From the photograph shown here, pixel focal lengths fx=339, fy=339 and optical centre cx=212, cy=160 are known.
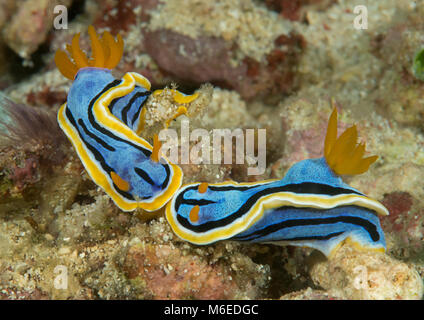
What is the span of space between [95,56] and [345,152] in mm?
2454

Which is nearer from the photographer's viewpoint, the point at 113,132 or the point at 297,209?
the point at 297,209

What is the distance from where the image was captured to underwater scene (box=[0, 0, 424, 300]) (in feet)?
8.61

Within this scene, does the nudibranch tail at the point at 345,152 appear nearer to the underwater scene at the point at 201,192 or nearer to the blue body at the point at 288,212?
the underwater scene at the point at 201,192

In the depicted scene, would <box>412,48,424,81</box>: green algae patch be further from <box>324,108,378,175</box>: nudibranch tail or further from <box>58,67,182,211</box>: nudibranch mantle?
<box>58,67,182,211</box>: nudibranch mantle

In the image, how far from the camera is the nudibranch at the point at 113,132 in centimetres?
281

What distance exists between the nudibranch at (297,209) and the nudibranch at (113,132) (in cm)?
24

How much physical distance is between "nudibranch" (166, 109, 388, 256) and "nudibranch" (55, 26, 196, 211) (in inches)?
9.3

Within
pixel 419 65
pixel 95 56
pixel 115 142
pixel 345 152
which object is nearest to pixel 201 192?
pixel 115 142

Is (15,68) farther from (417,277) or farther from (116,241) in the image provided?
(417,277)

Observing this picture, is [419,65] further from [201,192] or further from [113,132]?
[113,132]

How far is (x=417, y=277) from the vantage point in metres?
2.39

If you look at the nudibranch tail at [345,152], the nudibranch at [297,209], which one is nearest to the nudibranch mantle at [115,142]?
the nudibranch at [297,209]

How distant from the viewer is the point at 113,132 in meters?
3.00

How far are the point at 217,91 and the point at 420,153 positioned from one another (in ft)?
9.95
